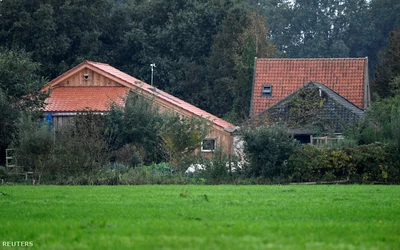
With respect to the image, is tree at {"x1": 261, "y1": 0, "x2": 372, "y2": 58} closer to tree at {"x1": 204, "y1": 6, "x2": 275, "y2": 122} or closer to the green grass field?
tree at {"x1": 204, "y1": 6, "x2": 275, "y2": 122}

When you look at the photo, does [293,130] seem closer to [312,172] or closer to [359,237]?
[312,172]

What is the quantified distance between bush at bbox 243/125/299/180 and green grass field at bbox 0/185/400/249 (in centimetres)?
1048

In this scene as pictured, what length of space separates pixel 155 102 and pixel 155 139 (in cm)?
658

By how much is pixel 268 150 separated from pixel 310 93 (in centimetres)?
1432

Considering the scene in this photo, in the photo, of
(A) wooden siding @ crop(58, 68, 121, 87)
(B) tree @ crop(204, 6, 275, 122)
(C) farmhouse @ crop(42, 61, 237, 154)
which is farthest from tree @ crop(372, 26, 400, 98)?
(A) wooden siding @ crop(58, 68, 121, 87)

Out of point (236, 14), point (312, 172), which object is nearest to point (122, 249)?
point (312, 172)

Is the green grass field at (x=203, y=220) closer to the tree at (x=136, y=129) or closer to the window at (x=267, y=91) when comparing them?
the tree at (x=136, y=129)

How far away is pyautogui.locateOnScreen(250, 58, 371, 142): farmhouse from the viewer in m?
44.1

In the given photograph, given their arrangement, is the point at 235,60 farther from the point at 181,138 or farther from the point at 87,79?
the point at 181,138

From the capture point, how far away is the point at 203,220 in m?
14.4

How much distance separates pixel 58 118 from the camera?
47.1m

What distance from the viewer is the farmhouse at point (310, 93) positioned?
4406 cm
